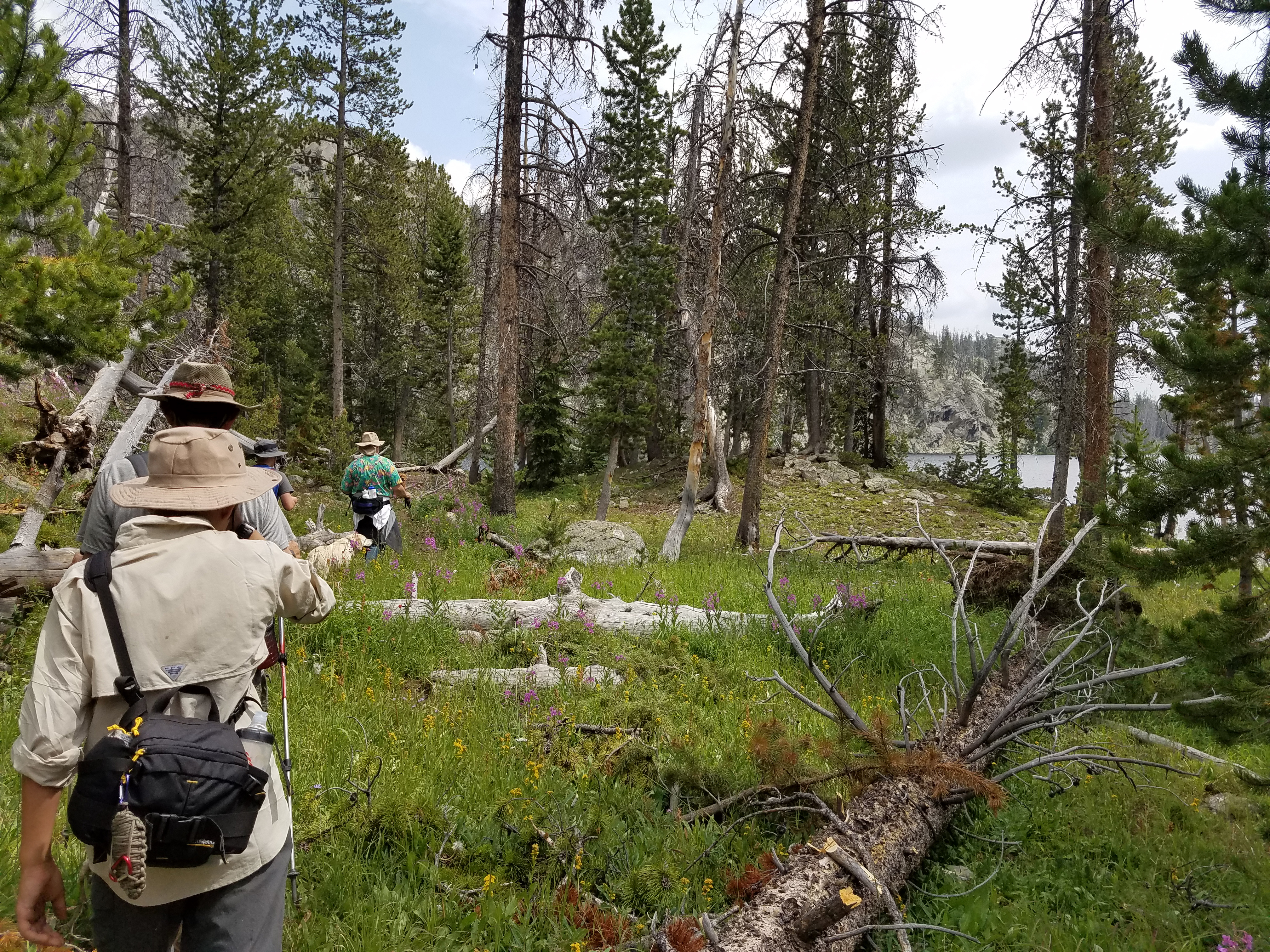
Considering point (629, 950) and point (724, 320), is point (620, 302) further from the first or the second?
point (629, 950)

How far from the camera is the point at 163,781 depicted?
5.23 ft

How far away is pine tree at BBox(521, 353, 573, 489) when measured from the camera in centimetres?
2475

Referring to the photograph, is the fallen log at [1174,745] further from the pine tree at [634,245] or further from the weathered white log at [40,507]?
the pine tree at [634,245]

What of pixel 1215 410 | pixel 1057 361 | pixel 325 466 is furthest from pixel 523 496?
pixel 1215 410

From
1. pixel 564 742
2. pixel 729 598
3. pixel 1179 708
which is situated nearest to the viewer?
pixel 1179 708

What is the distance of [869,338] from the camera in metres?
21.6

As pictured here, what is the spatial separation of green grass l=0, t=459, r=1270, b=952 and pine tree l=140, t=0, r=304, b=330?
1769cm

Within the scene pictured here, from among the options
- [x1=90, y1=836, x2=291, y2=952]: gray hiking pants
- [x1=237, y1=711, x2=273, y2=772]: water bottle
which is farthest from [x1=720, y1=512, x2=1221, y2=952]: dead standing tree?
[x1=237, y1=711, x2=273, y2=772]: water bottle

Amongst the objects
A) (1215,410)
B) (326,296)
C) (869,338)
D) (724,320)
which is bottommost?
(1215,410)

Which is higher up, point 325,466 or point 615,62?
point 615,62

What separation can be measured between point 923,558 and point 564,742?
29.9 ft

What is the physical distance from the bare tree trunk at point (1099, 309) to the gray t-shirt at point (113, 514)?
32.7 ft

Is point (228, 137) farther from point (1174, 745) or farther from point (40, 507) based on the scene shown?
point (1174, 745)

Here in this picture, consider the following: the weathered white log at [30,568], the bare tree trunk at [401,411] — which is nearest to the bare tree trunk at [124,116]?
the weathered white log at [30,568]
